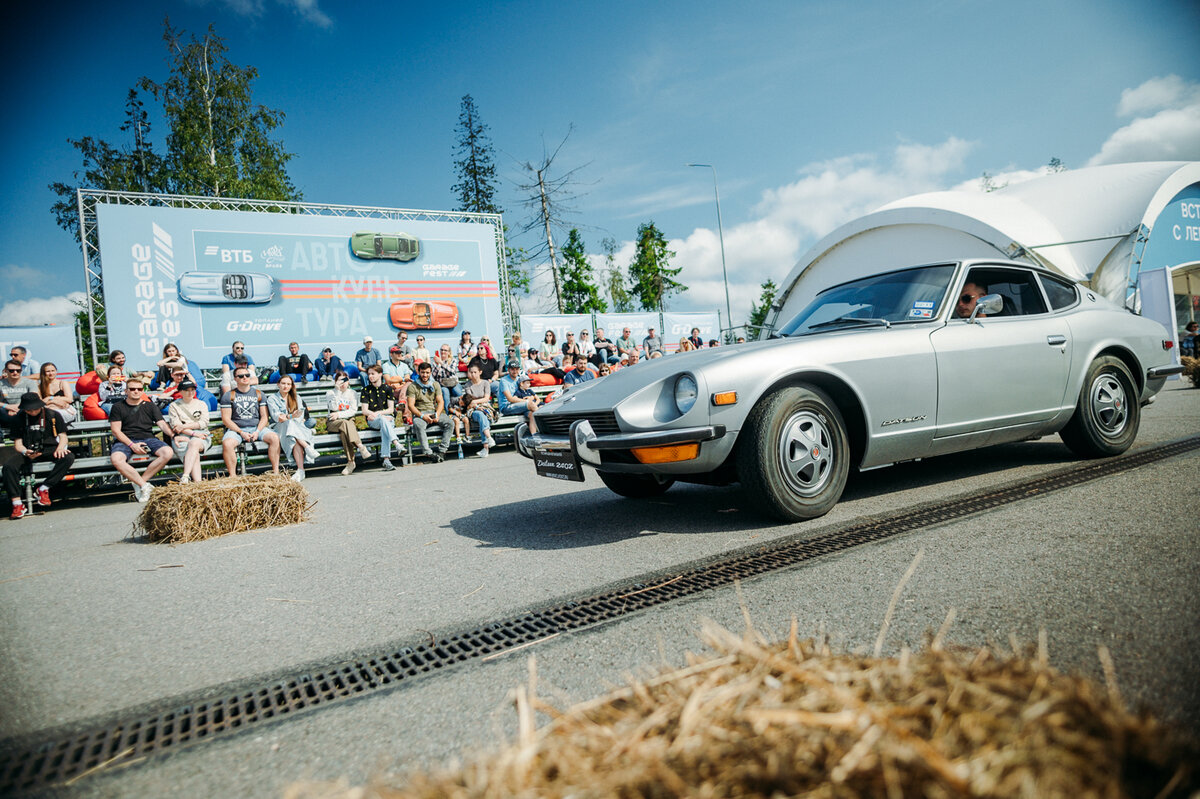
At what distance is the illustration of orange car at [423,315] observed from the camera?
16.5 meters

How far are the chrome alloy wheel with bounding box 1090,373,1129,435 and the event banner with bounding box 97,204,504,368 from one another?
47.9ft

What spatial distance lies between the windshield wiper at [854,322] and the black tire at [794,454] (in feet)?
2.62

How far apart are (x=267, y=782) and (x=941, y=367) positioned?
4054mm

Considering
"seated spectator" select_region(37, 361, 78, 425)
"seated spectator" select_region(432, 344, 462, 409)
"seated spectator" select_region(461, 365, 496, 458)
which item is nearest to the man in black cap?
"seated spectator" select_region(37, 361, 78, 425)

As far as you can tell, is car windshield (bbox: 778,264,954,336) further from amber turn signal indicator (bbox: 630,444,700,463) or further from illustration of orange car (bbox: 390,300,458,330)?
illustration of orange car (bbox: 390,300,458,330)

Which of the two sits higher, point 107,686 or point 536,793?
point 536,793

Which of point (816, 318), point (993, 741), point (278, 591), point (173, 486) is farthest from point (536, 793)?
point (173, 486)

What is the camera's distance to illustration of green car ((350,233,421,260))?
638 inches

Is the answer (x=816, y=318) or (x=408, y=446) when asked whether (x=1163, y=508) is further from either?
(x=408, y=446)

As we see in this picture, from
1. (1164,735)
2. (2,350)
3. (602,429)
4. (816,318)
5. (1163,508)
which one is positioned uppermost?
(2,350)

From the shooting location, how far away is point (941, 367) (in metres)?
4.02

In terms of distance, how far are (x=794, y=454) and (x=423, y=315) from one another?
14679mm

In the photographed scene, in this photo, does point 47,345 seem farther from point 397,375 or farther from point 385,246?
point 397,375

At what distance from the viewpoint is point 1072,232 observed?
20.5 m
